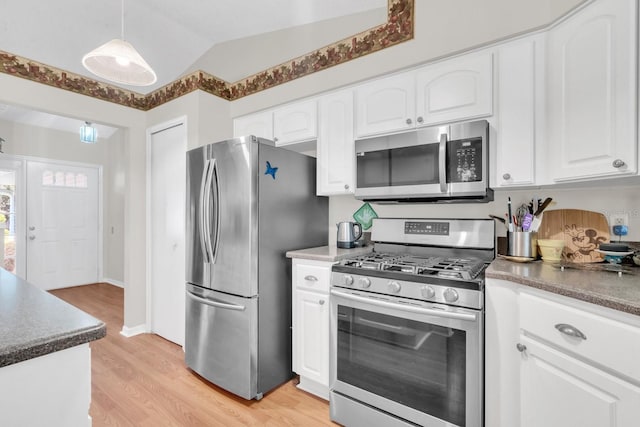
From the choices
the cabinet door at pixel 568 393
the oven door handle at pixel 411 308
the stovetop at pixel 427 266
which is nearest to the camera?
the cabinet door at pixel 568 393

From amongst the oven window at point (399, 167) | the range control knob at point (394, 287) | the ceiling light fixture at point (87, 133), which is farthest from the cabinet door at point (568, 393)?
the ceiling light fixture at point (87, 133)

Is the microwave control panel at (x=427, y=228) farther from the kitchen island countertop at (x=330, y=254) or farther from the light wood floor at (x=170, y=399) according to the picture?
the light wood floor at (x=170, y=399)

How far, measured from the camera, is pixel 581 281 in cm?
121

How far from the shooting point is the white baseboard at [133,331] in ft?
10.2

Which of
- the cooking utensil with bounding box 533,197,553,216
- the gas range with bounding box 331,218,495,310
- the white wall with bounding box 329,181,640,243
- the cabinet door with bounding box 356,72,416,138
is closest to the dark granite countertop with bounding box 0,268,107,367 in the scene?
the gas range with bounding box 331,218,495,310

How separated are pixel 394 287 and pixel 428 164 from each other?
2.59ft

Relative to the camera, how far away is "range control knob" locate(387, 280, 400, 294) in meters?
1.61

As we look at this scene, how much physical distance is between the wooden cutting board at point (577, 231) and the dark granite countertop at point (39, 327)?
2194 mm

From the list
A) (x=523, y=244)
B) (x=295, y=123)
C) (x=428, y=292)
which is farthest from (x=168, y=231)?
(x=523, y=244)

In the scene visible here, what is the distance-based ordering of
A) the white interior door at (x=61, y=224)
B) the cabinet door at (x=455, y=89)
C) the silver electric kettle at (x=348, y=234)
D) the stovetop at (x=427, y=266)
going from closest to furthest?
the stovetop at (x=427, y=266)
the cabinet door at (x=455, y=89)
the silver electric kettle at (x=348, y=234)
the white interior door at (x=61, y=224)

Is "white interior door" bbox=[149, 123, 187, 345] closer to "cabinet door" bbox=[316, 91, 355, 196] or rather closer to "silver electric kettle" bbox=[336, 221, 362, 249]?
"cabinet door" bbox=[316, 91, 355, 196]

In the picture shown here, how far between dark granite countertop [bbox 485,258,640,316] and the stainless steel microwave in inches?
18.6

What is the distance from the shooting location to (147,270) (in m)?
3.15

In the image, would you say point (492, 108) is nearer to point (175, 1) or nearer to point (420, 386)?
point (420, 386)
